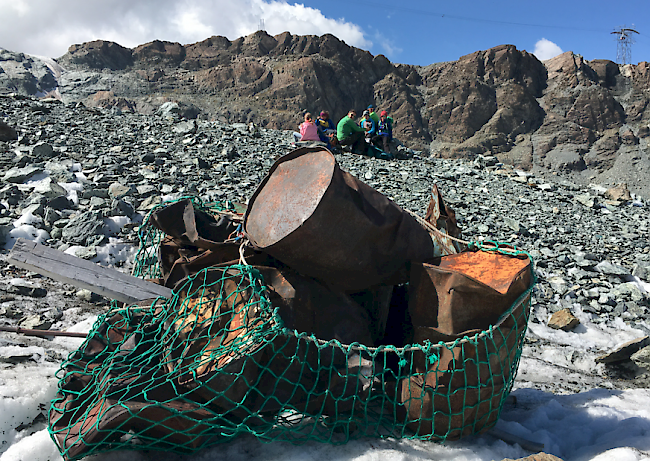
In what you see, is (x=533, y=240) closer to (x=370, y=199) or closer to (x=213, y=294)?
(x=370, y=199)

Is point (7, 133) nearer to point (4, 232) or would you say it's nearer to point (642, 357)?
point (4, 232)

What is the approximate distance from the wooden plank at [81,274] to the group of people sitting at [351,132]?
7.96m

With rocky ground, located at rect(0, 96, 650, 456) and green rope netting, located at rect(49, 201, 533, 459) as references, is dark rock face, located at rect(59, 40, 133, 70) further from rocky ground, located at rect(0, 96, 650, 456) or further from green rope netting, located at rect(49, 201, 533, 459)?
green rope netting, located at rect(49, 201, 533, 459)

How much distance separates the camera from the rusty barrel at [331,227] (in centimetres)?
193

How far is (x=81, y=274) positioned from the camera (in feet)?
8.22

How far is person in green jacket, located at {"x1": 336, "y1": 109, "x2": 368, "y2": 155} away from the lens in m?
10.3

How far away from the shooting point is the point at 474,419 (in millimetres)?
1976

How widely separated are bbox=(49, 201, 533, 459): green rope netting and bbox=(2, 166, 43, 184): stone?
4.76m

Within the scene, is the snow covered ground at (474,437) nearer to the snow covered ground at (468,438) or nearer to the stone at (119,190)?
the snow covered ground at (468,438)

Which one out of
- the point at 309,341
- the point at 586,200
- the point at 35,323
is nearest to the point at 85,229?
the point at 35,323

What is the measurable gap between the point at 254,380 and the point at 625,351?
3.39m

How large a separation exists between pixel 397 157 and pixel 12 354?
1013 cm

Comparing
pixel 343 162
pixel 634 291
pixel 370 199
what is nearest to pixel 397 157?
pixel 343 162

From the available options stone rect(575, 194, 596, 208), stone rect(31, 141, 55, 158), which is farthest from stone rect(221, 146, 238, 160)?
stone rect(575, 194, 596, 208)
